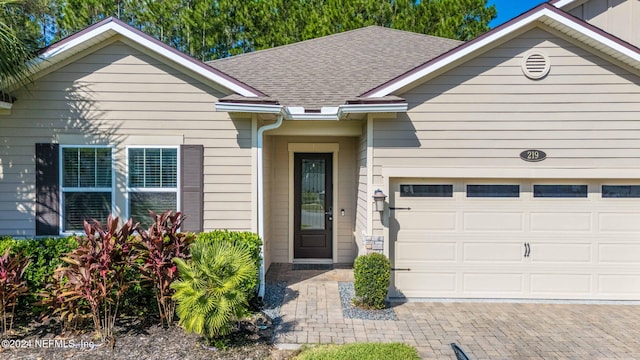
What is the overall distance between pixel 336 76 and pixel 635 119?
5566mm

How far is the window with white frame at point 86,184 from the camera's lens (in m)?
5.87

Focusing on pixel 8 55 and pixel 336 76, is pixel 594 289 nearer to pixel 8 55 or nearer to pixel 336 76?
pixel 336 76

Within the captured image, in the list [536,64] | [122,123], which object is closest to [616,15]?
[536,64]

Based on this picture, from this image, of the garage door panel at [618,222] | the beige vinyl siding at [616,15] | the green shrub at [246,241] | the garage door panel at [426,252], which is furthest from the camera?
the beige vinyl siding at [616,15]

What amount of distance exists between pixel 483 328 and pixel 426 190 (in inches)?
87.9

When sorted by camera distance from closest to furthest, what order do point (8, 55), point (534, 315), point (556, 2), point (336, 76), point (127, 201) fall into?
point (8, 55) → point (534, 315) → point (127, 201) → point (556, 2) → point (336, 76)

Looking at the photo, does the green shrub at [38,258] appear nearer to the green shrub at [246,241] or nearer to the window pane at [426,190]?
the green shrub at [246,241]

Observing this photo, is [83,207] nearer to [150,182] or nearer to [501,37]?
[150,182]

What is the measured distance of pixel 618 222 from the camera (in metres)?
6.07

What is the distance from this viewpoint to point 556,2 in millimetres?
7598

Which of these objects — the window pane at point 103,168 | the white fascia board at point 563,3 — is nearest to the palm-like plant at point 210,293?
the window pane at point 103,168

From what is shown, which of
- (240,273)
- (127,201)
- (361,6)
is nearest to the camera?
(240,273)

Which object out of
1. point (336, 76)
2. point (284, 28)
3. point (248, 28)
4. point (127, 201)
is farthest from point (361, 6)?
point (127, 201)

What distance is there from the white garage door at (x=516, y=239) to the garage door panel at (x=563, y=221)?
0.02 metres
